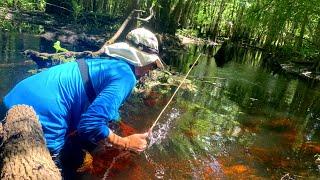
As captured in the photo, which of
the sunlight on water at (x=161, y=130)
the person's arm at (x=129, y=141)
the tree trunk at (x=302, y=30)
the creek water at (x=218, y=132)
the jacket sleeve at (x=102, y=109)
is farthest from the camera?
the tree trunk at (x=302, y=30)

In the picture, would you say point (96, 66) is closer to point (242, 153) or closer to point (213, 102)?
point (242, 153)

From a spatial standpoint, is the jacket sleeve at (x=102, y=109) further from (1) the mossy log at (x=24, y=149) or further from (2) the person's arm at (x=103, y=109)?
(1) the mossy log at (x=24, y=149)

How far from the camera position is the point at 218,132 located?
29.2 feet

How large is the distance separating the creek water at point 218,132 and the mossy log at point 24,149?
8.75 feet

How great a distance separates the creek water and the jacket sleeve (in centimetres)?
285

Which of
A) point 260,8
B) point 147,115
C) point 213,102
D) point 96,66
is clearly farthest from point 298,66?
point 96,66

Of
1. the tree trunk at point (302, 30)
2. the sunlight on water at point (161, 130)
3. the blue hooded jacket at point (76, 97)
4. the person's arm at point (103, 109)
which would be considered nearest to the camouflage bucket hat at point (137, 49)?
the blue hooded jacket at point (76, 97)

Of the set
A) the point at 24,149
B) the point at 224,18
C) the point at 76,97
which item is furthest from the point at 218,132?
the point at 224,18

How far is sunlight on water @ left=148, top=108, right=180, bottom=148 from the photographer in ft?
25.2

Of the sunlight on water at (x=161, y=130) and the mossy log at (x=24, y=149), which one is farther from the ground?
the mossy log at (x=24, y=149)

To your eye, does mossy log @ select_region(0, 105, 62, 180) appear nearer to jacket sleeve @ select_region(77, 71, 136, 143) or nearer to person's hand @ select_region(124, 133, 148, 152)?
jacket sleeve @ select_region(77, 71, 136, 143)

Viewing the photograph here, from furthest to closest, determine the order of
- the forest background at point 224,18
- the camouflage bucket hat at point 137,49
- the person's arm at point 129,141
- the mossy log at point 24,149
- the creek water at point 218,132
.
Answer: the forest background at point 224,18 < the creek water at point 218,132 < the camouflage bucket hat at point 137,49 < the person's arm at point 129,141 < the mossy log at point 24,149

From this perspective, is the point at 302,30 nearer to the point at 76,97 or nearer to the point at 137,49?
the point at 137,49

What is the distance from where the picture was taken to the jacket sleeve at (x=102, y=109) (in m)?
2.75
